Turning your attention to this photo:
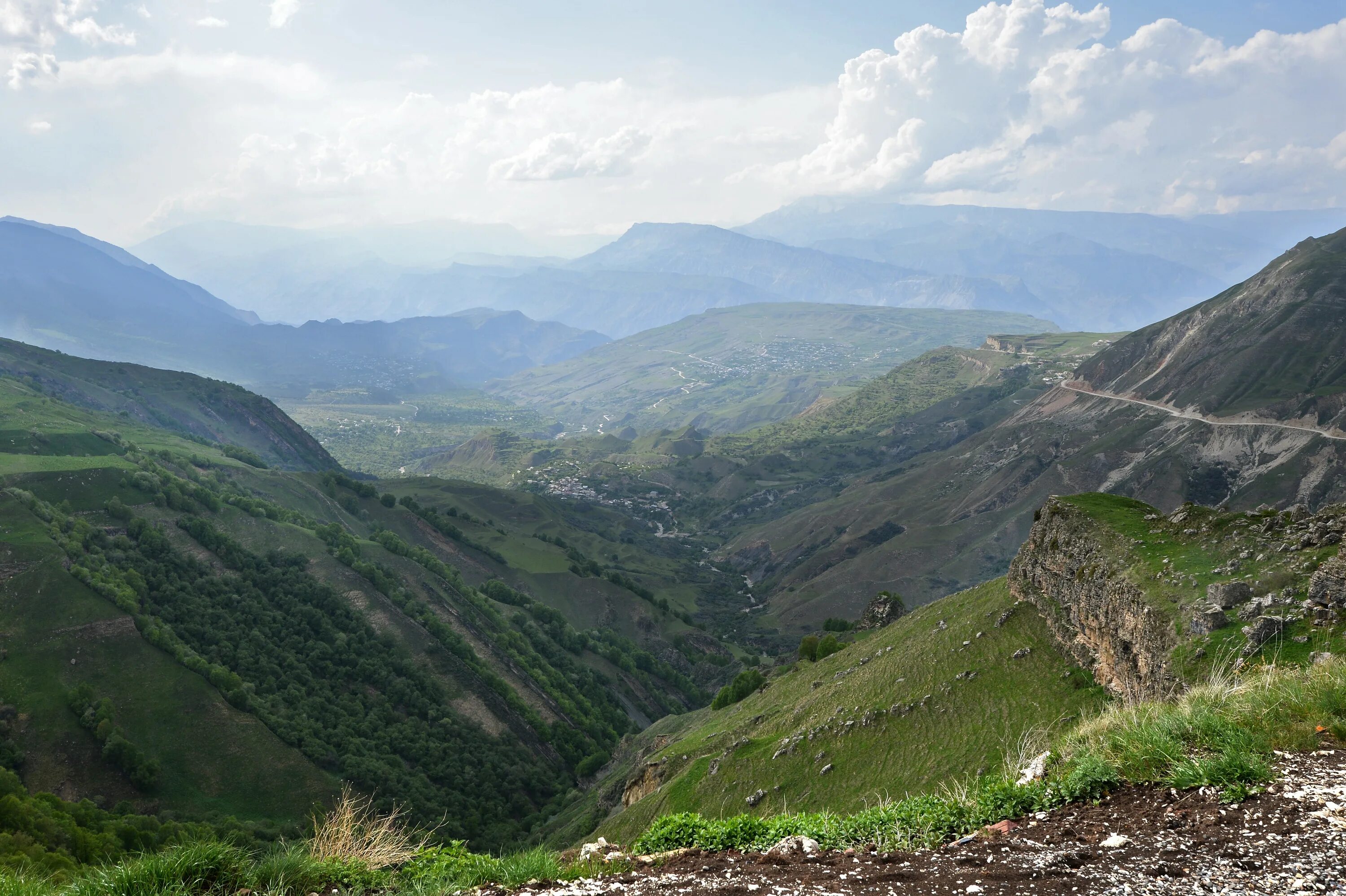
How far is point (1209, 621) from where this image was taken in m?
Answer: 21.2

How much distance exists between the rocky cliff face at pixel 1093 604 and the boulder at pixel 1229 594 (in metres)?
1.72

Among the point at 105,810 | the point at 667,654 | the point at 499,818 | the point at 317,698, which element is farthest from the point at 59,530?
the point at 667,654

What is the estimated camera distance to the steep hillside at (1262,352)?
106875 millimetres

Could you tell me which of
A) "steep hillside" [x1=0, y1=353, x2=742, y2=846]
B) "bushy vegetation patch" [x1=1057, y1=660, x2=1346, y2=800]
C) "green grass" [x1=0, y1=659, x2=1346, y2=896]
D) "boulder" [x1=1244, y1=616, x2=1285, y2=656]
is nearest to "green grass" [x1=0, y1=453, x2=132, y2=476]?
"steep hillside" [x1=0, y1=353, x2=742, y2=846]

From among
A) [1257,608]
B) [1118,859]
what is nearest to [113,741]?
[1118,859]

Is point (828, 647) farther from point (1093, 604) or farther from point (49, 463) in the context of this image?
point (49, 463)

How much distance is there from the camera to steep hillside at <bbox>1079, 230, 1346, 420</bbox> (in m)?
107

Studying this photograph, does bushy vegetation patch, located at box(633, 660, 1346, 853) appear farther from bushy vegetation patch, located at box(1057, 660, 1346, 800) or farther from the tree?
the tree

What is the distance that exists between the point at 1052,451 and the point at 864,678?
344 ft

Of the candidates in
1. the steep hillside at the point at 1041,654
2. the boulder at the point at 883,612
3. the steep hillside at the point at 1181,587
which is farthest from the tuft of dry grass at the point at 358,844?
the boulder at the point at 883,612

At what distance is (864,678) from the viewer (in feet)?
136

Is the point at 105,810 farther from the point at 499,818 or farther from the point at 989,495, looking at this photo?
the point at 989,495

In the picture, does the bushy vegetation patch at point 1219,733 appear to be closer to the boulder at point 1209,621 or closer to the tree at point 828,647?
the boulder at point 1209,621

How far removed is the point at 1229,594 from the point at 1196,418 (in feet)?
364
